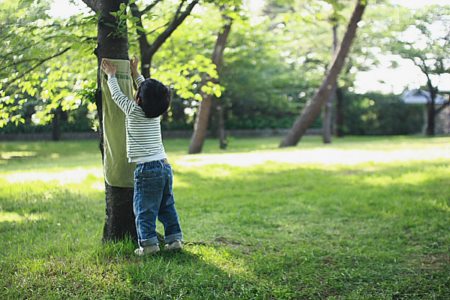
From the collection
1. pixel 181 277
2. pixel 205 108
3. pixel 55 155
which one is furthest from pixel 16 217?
pixel 55 155

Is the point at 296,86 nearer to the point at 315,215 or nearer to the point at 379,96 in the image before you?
the point at 379,96

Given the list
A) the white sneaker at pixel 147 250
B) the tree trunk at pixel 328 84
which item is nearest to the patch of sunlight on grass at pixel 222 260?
the white sneaker at pixel 147 250

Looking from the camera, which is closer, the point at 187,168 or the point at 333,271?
the point at 333,271

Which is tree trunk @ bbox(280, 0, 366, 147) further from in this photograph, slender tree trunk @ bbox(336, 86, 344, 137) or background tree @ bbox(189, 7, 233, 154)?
slender tree trunk @ bbox(336, 86, 344, 137)

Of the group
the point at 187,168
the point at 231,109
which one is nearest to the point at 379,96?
the point at 231,109

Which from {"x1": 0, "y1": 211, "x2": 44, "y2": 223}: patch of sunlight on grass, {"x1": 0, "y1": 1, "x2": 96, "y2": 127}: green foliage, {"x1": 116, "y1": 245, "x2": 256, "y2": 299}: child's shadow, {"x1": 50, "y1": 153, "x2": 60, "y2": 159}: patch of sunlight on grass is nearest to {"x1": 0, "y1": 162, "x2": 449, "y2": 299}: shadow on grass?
{"x1": 116, "y1": 245, "x2": 256, "y2": 299}: child's shadow

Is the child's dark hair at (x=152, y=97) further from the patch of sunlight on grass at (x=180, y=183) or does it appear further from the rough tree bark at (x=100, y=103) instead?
the patch of sunlight on grass at (x=180, y=183)

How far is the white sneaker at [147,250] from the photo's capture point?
369 centimetres

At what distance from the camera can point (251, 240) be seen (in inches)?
182

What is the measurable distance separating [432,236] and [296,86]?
25203mm

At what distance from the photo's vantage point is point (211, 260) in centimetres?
382

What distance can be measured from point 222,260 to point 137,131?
1.22 meters

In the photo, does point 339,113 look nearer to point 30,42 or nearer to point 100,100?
point 30,42

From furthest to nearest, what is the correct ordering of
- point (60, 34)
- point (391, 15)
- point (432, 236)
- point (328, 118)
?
point (328, 118), point (391, 15), point (432, 236), point (60, 34)
